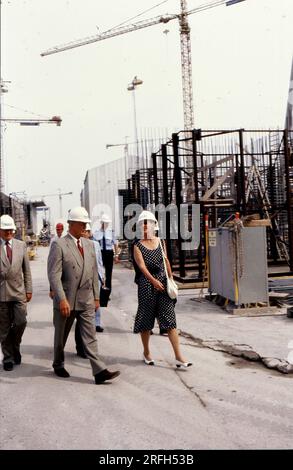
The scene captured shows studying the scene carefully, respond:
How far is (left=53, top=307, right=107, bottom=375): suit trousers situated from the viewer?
510 centimetres

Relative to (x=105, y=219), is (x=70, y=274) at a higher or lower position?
lower

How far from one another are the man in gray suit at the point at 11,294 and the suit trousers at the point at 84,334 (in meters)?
Result: 0.77

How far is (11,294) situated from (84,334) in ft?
4.26

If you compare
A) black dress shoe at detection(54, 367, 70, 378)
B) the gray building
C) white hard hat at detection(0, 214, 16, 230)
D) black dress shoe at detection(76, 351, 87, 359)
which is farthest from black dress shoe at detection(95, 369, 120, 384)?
the gray building

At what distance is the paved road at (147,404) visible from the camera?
146 inches

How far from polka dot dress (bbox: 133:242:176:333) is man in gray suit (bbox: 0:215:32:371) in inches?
→ 58.1

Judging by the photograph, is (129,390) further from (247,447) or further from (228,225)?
(228,225)

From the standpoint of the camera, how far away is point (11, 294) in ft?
19.7

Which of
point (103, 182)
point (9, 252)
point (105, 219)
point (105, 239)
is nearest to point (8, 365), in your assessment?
point (9, 252)

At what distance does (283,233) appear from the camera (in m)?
19.0

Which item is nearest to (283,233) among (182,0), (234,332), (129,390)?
(234,332)

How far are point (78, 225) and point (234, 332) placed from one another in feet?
11.3

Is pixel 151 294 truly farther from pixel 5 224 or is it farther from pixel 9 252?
pixel 5 224

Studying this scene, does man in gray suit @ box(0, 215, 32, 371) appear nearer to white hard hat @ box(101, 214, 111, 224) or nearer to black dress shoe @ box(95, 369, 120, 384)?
black dress shoe @ box(95, 369, 120, 384)
